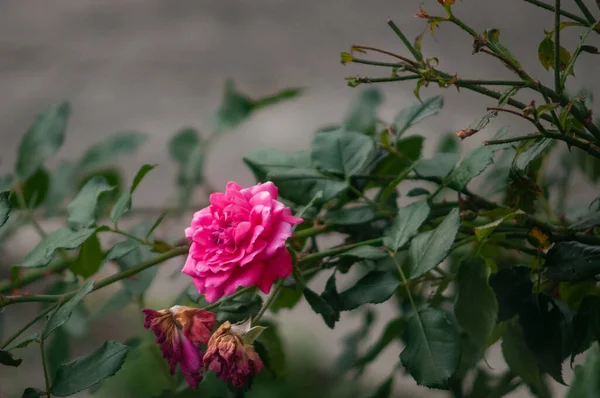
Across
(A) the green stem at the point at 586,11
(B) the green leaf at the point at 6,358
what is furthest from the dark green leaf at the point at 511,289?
(B) the green leaf at the point at 6,358

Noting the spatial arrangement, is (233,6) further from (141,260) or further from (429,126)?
(141,260)

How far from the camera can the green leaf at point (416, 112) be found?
40 centimetres

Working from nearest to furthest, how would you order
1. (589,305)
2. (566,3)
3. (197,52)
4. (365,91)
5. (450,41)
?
(589,305) < (365,91) < (566,3) < (450,41) < (197,52)

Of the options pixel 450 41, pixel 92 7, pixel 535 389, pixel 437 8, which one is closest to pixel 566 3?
pixel 437 8

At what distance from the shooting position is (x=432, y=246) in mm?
321

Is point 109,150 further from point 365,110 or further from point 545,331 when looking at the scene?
point 545,331

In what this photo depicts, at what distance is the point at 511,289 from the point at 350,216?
0.30ft

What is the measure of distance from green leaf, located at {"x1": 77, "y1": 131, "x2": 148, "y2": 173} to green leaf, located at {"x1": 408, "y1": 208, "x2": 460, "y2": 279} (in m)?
0.38

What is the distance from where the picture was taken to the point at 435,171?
1.23ft

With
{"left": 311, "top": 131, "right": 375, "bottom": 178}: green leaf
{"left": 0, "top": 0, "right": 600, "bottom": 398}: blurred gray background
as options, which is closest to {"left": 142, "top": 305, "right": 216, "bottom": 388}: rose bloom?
{"left": 311, "top": 131, "right": 375, "bottom": 178}: green leaf

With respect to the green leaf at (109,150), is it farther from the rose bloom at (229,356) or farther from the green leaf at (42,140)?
the rose bloom at (229,356)

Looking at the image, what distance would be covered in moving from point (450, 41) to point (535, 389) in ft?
2.69

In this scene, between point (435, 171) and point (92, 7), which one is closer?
point (435, 171)

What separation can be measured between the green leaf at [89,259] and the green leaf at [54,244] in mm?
47
